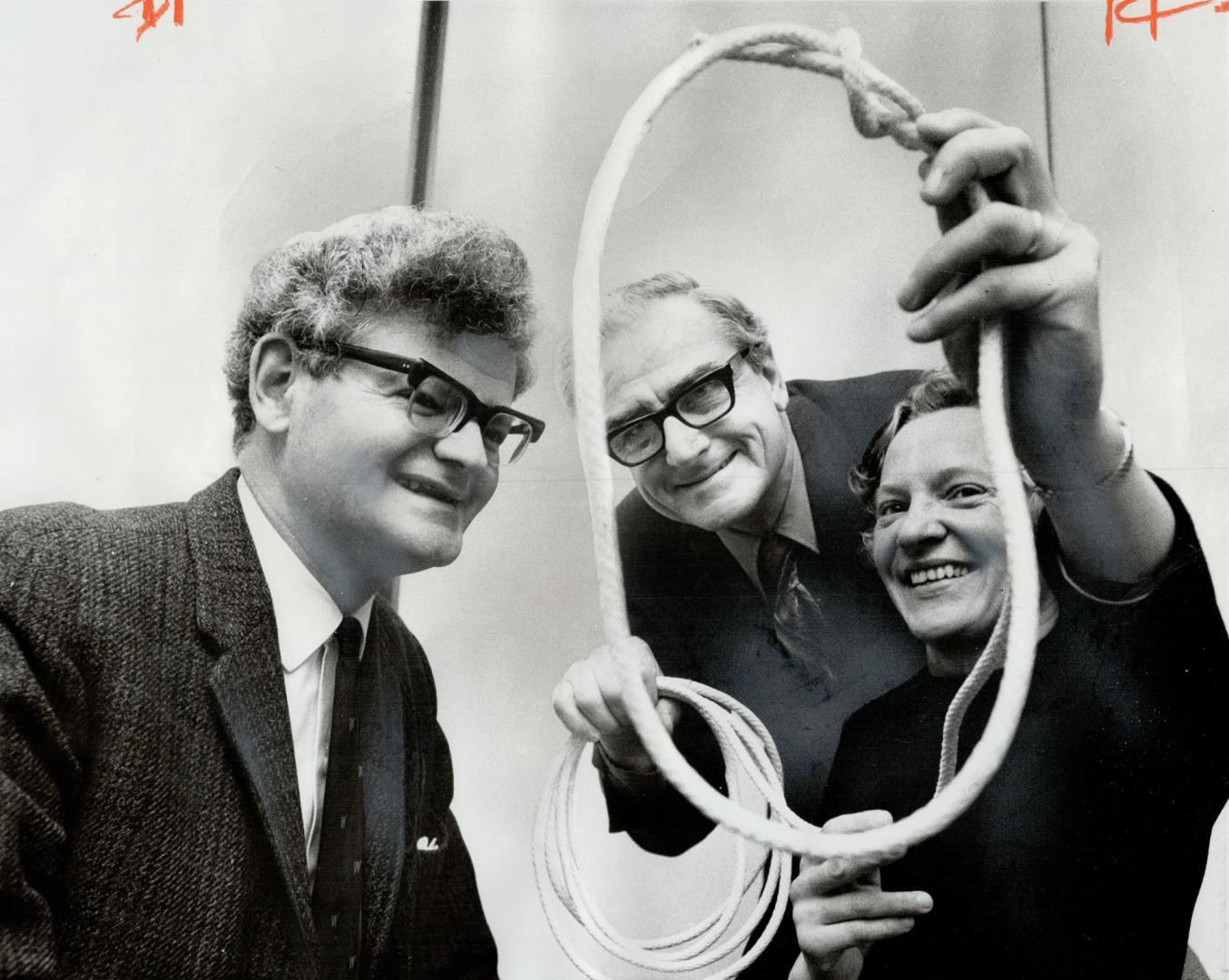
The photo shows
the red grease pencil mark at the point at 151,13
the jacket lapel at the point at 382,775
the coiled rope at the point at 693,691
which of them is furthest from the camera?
the red grease pencil mark at the point at 151,13

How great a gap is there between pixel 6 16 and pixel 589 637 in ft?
2.75

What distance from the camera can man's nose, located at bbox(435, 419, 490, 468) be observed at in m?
0.83

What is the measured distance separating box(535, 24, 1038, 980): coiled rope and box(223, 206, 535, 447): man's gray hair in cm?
14

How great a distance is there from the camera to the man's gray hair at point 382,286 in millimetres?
849

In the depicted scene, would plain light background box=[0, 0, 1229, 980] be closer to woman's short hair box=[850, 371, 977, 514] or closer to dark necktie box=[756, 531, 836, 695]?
woman's short hair box=[850, 371, 977, 514]

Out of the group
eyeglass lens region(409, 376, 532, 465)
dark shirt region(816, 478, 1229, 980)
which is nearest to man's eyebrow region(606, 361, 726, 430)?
eyeglass lens region(409, 376, 532, 465)

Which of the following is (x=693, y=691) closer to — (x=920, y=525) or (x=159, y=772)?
(x=920, y=525)

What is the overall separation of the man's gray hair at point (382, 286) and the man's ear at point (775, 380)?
0.72 feet

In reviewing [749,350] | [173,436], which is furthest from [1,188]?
[749,350]

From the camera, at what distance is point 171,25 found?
3.09ft

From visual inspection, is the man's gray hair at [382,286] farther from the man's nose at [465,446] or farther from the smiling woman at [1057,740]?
the smiling woman at [1057,740]

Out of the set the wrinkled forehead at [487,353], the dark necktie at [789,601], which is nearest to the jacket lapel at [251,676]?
the wrinkled forehead at [487,353]

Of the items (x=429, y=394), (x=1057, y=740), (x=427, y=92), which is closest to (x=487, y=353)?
(x=429, y=394)

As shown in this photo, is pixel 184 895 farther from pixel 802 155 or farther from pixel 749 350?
pixel 802 155
